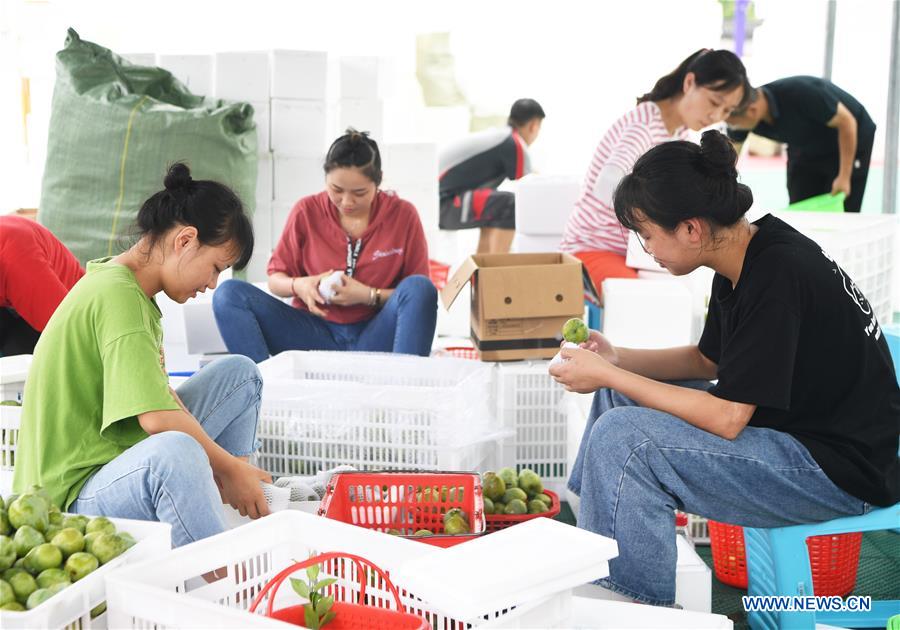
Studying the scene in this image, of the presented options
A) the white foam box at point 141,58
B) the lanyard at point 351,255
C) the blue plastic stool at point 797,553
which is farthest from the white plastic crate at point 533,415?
the white foam box at point 141,58

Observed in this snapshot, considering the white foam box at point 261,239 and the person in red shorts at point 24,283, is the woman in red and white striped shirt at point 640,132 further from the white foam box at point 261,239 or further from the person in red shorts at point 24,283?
the person in red shorts at point 24,283

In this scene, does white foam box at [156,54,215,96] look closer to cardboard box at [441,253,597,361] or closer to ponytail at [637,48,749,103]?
cardboard box at [441,253,597,361]

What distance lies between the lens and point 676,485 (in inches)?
67.2

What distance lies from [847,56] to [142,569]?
20.5 ft

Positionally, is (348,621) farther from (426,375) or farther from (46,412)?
(426,375)

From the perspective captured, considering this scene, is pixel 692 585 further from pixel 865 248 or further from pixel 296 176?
pixel 296 176

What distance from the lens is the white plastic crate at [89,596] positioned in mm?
1180

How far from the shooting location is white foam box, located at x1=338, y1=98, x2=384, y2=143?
4.30 metres

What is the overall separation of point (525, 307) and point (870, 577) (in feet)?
3.82

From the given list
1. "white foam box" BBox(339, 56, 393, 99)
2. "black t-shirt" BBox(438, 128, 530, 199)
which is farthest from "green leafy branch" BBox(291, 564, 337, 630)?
"black t-shirt" BBox(438, 128, 530, 199)

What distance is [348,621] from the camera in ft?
4.40

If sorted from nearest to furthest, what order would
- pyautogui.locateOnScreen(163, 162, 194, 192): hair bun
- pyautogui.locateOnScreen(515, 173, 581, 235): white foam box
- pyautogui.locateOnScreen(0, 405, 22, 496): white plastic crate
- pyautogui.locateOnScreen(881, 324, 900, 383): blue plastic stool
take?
pyautogui.locateOnScreen(163, 162, 194, 192): hair bun < pyautogui.locateOnScreen(0, 405, 22, 496): white plastic crate < pyautogui.locateOnScreen(881, 324, 900, 383): blue plastic stool < pyautogui.locateOnScreen(515, 173, 581, 235): white foam box

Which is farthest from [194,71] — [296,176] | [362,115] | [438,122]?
[438,122]

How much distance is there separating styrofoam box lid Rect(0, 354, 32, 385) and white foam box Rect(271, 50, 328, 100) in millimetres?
2165
